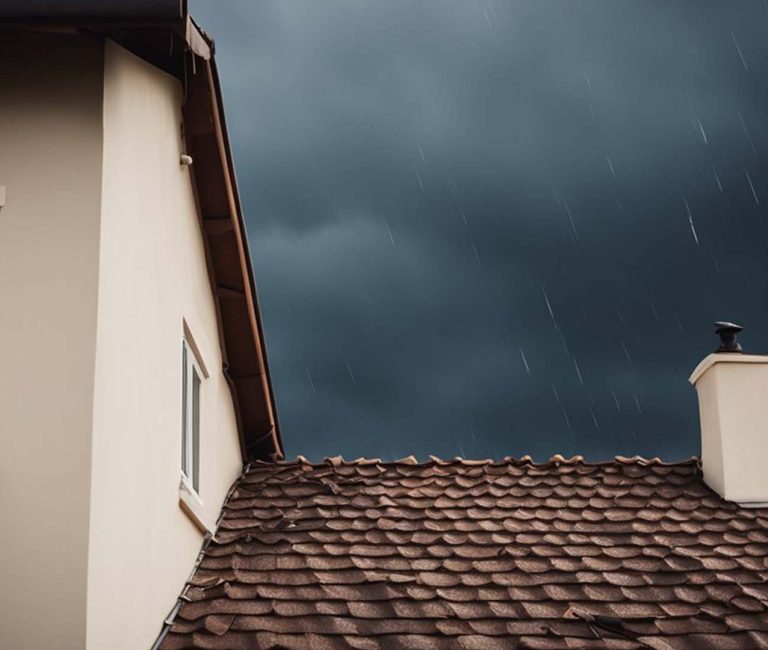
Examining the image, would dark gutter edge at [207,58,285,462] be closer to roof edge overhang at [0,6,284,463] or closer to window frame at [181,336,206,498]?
roof edge overhang at [0,6,284,463]

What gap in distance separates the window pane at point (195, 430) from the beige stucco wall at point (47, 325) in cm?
366

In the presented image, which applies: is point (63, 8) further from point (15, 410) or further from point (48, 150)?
point (15, 410)

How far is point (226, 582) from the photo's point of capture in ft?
28.1

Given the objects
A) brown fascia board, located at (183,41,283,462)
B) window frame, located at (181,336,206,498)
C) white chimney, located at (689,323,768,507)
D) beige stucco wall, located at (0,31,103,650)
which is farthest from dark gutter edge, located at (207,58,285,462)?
white chimney, located at (689,323,768,507)

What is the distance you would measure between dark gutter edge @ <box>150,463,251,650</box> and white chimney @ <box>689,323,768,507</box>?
4362 mm

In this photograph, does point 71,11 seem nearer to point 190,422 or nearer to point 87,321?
point 87,321

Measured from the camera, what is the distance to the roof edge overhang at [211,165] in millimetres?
5781

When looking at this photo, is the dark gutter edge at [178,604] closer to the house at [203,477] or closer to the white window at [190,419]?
the house at [203,477]

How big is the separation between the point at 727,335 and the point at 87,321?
6.91m

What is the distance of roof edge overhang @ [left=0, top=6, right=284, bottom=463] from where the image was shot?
19.0 feet

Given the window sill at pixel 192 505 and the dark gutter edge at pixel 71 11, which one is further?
the window sill at pixel 192 505

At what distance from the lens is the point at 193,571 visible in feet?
29.2

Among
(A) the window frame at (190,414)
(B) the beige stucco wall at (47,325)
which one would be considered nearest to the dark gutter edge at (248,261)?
(A) the window frame at (190,414)

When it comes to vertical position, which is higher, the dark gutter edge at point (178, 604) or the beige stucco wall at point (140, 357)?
the beige stucco wall at point (140, 357)
